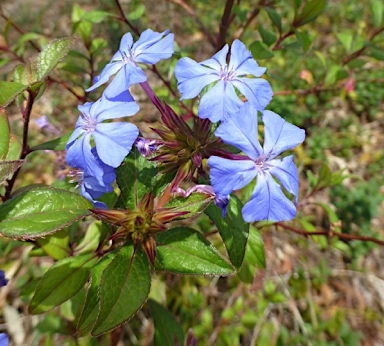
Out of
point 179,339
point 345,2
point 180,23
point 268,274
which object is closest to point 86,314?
point 179,339

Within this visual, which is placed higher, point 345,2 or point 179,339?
point 345,2

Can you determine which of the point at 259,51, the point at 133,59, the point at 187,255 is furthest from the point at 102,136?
the point at 259,51

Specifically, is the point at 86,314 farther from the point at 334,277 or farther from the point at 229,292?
the point at 334,277

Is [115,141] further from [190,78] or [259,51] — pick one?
[259,51]

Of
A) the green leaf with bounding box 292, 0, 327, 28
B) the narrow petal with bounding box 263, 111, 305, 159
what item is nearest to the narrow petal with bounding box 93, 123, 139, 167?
the narrow petal with bounding box 263, 111, 305, 159

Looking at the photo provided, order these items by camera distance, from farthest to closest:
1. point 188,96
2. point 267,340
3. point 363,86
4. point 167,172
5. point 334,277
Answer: point 363,86, point 334,277, point 267,340, point 167,172, point 188,96

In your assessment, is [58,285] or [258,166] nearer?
[258,166]

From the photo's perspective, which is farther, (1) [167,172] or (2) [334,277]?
(2) [334,277]
